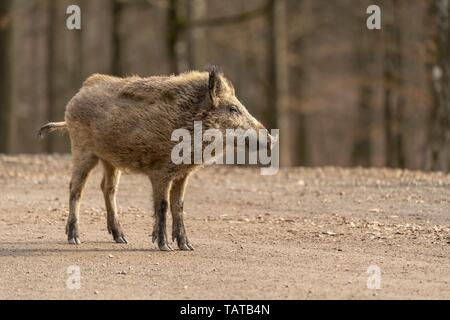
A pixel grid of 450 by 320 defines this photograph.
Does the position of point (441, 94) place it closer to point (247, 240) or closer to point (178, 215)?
point (247, 240)

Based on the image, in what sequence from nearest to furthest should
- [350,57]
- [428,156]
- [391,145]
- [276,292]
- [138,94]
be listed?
[276,292] < [138,94] < [428,156] < [391,145] < [350,57]

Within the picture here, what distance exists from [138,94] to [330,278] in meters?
3.39

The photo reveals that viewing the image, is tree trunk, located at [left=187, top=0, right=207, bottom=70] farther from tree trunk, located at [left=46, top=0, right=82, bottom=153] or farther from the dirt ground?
the dirt ground

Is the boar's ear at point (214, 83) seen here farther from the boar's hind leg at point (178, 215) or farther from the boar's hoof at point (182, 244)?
the boar's hoof at point (182, 244)

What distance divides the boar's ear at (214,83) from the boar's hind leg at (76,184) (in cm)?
170

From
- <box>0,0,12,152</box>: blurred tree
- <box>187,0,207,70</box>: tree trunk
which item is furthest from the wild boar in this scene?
<box>187,0,207,70</box>: tree trunk

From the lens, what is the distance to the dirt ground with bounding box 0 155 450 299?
9367 mm

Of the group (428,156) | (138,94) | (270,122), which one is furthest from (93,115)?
(270,122)

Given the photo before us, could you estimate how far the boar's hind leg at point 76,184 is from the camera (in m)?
11.8

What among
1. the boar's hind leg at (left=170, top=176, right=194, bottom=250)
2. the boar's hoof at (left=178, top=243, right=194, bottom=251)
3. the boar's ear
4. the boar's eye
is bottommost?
the boar's hoof at (left=178, top=243, right=194, bottom=251)

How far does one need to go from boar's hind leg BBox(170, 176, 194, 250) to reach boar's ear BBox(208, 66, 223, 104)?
41.2 inches

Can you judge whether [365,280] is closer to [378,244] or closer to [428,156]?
[378,244]

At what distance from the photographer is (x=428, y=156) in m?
23.1

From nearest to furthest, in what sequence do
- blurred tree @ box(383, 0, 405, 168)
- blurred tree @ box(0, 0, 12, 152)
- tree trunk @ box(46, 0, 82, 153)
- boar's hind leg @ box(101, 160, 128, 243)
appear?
1. boar's hind leg @ box(101, 160, 128, 243)
2. blurred tree @ box(0, 0, 12, 152)
3. blurred tree @ box(383, 0, 405, 168)
4. tree trunk @ box(46, 0, 82, 153)
